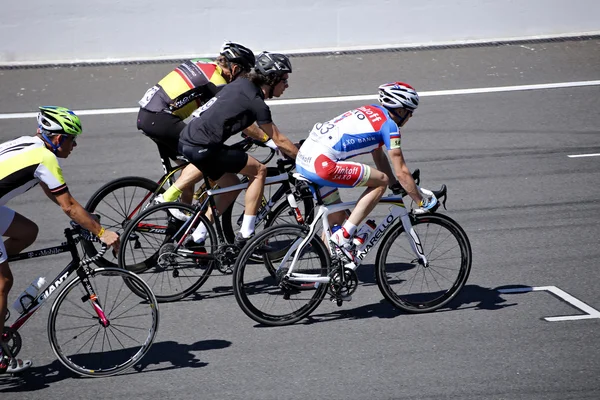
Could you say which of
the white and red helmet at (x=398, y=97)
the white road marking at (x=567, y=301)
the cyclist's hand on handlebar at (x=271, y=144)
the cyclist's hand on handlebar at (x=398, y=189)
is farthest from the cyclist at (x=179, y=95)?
the white road marking at (x=567, y=301)

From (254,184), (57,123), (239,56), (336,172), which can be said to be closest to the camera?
(57,123)

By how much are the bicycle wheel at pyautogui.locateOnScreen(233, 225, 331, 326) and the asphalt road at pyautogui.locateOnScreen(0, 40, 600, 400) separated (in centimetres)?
14

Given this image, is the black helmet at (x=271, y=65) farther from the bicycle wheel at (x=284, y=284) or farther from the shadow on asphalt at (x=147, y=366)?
the shadow on asphalt at (x=147, y=366)

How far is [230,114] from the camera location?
7.17m

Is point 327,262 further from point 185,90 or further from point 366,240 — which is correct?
point 185,90

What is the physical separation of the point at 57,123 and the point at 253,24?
920 cm

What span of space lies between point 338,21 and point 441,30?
189cm

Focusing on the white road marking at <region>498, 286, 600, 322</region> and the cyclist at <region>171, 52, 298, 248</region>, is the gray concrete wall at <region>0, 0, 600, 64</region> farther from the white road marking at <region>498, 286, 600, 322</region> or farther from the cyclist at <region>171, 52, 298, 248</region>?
the white road marking at <region>498, 286, 600, 322</region>

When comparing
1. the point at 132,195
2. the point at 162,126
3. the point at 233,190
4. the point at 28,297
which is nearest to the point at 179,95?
the point at 162,126

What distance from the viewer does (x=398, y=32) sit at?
50.1 feet

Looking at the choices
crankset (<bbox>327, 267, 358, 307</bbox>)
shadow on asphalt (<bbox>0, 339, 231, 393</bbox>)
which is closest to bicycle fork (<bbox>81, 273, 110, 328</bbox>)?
shadow on asphalt (<bbox>0, 339, 231, 393</bbox>)

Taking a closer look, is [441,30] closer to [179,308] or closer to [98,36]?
[98,36]

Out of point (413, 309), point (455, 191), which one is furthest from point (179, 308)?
point (455, 191)

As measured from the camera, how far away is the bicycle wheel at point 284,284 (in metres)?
6.77
